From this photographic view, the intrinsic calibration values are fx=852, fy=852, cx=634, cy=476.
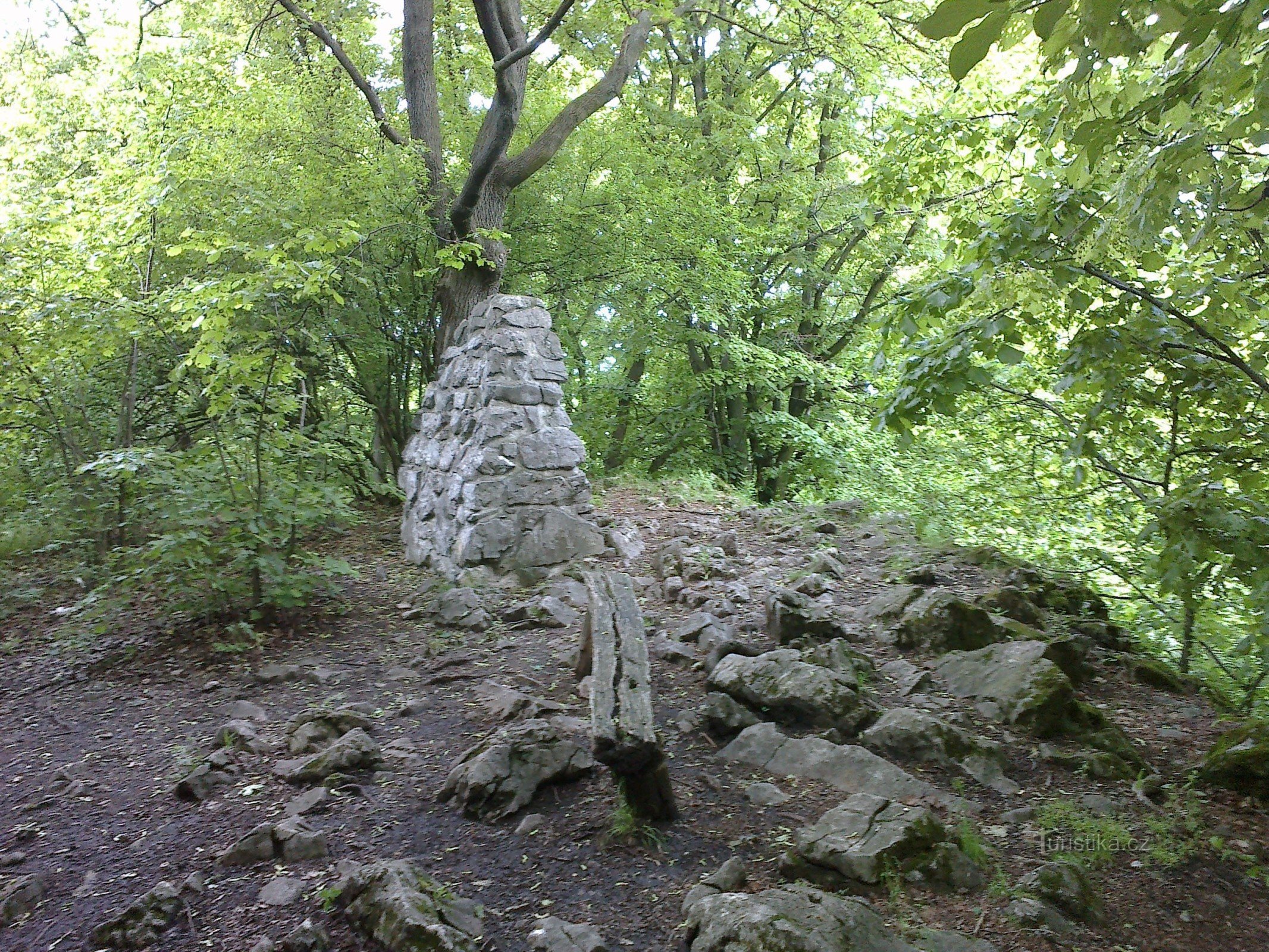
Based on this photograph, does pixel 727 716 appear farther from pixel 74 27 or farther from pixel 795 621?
pixel 74 27

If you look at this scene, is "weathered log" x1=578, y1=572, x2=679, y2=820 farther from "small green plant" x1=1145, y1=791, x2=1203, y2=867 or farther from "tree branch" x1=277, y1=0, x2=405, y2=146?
"tree branch" x1=277, y1=0, x2=405, y2=146

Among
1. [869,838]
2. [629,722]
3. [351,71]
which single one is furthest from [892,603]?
[351,71]

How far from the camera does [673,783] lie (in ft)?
11.9

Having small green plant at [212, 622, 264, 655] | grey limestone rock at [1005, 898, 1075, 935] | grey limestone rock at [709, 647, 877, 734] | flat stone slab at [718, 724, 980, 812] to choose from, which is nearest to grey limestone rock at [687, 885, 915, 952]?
grey limestone rock at [1005, 898, 1075, 935]

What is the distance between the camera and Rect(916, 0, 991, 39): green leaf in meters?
1.32

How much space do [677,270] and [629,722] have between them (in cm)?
816

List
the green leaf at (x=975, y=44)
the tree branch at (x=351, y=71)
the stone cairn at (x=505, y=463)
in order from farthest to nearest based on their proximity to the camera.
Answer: the tree branch at (x=351, y=71), the stone cairn at (x=505, y=463), the green leaf at (x=975, y=44)

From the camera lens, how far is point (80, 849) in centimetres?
327

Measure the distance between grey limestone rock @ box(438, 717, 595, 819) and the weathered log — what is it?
0.23m

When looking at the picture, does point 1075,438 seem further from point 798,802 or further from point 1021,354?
point 798,802

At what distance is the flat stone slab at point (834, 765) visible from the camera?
3373 mm

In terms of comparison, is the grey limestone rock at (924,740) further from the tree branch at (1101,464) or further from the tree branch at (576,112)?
the tree branch at (576,112)

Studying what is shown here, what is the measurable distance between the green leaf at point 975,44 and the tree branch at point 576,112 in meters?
8.10

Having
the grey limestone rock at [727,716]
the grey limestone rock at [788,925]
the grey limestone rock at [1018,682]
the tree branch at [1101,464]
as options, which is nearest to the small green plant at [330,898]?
the grey limestone rock at [788,925]
